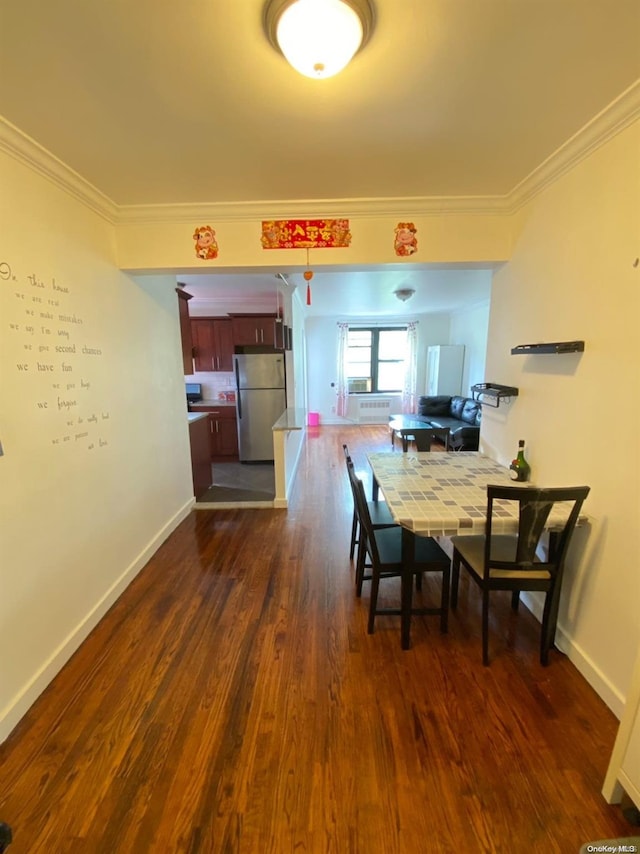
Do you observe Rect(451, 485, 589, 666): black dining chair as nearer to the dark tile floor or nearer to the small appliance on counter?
the dark tile floor

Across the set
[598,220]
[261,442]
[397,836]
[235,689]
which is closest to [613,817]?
[397,836]

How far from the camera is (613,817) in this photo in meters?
1.17

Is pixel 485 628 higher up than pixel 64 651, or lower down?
higher up

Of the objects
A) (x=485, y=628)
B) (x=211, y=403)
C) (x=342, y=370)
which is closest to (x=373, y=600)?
(x=485, y=628)

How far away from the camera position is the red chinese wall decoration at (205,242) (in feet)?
7.55

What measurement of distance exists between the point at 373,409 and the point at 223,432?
3.89 m

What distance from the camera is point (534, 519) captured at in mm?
1570

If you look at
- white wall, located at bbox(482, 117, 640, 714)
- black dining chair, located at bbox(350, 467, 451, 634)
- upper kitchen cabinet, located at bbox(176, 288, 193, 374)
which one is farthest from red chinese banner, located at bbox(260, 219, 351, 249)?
upper kitchen cabinet, located at bbox(176, 288, 193, 374)

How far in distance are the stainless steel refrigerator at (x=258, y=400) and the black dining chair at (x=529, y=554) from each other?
12.7ft

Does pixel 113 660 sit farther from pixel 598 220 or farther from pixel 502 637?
pixel 598 220

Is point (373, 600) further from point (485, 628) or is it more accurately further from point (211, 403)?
point (211, 403)

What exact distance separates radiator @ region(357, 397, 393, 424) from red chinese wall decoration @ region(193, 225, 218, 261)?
20.4 feet

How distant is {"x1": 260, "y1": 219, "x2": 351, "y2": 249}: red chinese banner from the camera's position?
2277mm

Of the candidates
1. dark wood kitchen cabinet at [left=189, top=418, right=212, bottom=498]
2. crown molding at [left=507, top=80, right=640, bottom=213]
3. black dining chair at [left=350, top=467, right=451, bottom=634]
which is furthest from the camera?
dark wood kitchen cabinet at [left=189, top=418, right=212, bottom=498]
